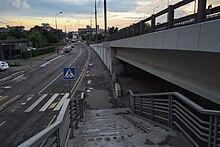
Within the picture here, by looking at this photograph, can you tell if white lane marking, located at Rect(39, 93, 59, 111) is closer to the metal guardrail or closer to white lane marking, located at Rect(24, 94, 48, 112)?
white lane marking, located at Rect(24, 94, 48, 112)

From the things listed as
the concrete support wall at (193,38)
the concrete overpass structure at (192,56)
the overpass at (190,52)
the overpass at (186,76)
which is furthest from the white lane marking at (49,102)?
the concrete support wall at (193,38)

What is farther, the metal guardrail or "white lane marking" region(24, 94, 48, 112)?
"white lane marking" region(24, 94, 48, 112)

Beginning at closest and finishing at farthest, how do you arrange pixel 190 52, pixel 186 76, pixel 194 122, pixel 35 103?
pixel 194 122
pixel 190 52
pixel 186 76
pixel 35 103

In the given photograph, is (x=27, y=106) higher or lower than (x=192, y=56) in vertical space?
lower

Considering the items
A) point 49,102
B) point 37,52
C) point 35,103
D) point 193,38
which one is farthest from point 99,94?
point 37,52

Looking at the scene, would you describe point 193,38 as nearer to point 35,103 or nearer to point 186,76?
point 186,76

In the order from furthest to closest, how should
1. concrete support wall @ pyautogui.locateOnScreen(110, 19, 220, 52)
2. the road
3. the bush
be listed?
the bush < the road < concrete support wall @ pyautogui.locateOnScreen(110, 19, 220, 52)

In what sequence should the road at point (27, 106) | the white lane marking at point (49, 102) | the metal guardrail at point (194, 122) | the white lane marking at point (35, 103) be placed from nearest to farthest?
the metal guardrail at point (194, 122), the road at point (27, 106), the white lane marking at point (35, 103), the white lane marking at point (49, 102)

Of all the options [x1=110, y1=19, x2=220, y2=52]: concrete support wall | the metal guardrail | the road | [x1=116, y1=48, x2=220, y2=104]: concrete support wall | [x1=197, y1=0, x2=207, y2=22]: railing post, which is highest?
[x1=197, y1=0, x2=207, y2=22]: railing post

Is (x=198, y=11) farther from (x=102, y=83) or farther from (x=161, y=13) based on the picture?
(x=102, y=83)

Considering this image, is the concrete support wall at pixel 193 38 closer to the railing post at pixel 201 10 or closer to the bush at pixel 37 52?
the railing post at pixel 201 10

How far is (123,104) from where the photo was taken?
1677 cm

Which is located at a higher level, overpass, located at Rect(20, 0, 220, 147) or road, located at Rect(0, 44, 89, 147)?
overpass, located at Rect(20, 0, 220, 147)

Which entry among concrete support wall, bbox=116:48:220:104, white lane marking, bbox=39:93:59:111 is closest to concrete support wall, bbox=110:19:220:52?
concrete support wall, bbox=116:48:220:104
